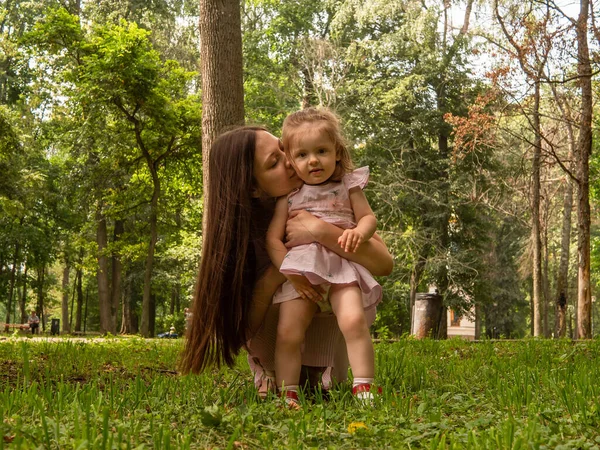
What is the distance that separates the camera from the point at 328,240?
389cm

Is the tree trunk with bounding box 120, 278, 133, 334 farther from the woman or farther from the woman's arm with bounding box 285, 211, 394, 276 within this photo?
the woman's arm with bounding box 285, 211, 394, 276

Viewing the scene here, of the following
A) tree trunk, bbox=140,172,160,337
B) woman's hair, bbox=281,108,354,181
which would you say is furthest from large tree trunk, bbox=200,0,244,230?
tree trunk, bbox=140,172,160,337

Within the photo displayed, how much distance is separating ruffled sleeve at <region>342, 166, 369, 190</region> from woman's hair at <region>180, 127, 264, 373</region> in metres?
0.55

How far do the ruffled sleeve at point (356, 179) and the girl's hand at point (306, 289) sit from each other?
2.02ft

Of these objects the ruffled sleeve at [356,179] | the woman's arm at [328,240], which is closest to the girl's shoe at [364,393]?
the woman's arm at [328,240]

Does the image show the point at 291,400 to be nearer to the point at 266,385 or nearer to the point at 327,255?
the point at 266,385

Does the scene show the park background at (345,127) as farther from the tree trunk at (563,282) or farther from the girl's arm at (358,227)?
the girl's arm at (358,227)

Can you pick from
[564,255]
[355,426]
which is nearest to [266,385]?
[355,426]

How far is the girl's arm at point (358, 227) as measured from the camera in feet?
12.3

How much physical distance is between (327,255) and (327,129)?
0.68 metres

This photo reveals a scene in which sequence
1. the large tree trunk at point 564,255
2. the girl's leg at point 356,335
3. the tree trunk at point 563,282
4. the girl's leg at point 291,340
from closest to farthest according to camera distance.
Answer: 1. the girl's leg at point 356,335
2. the girl's leg at point 291,340
3. the large tree trunk at point 564,255
4. the tree trunk at point 563,282

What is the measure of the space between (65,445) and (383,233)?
2396cm

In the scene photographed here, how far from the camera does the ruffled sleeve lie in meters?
4.02

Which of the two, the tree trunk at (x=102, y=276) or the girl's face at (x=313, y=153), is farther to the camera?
the tree trunk at (x=102, y=276)
